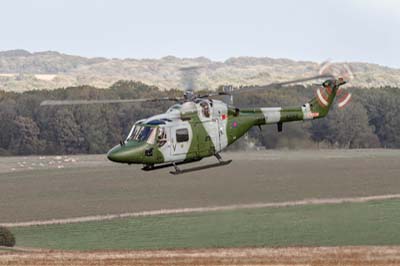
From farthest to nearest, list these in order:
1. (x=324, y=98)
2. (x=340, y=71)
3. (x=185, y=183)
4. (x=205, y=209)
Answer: (x=185, y=183)
(x=205, y=209)
(x=324, y=98)
(x=340, y=71)

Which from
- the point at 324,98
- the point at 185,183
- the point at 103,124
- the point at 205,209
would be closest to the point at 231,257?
the point at 324,98

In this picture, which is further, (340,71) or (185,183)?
(185,183)

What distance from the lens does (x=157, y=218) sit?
79.3m

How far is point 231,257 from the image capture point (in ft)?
164

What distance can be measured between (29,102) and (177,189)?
64.9 meters

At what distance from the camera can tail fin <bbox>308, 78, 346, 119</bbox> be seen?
40.5 m

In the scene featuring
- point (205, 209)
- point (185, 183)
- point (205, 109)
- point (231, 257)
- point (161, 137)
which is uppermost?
point (205, 109)

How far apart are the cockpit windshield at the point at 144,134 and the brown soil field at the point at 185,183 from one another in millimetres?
47392

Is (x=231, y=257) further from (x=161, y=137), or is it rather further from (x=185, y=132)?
(x=161, y=137)

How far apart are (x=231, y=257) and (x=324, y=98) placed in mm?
11945

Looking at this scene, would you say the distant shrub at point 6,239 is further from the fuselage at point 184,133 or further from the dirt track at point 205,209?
the fuselage at point 184,133

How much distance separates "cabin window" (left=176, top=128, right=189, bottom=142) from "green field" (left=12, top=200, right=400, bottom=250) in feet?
83.7

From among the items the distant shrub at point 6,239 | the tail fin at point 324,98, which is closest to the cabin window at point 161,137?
the tail fin at point 324,98

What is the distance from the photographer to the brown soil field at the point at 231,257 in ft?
150
